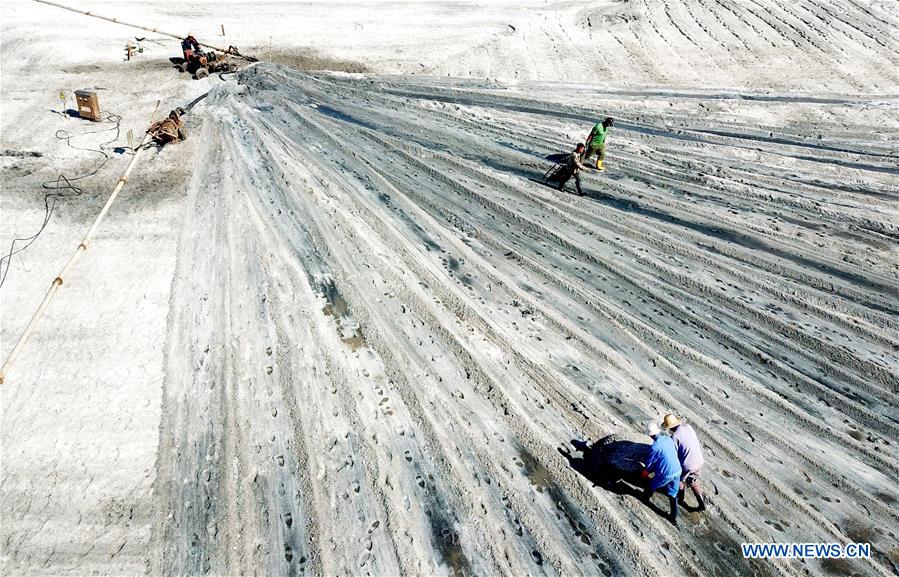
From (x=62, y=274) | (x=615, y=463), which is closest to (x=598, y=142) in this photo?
(x=615, y=463)

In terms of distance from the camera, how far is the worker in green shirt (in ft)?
43.8

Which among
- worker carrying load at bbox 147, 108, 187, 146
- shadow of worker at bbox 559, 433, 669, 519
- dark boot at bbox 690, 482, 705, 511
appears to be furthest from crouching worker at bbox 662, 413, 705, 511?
worker carrying load at bbox 147, 108, 187, 146

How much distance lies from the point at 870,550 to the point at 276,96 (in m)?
18.4

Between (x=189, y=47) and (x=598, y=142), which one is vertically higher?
(x=189, y=47)

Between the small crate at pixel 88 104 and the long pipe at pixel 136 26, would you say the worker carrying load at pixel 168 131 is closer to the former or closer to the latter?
the small crate at pixel 88 104

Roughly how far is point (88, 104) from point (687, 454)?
17.7 metres

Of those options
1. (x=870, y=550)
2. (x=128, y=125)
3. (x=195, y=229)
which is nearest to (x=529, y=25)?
(x=128, y=125)

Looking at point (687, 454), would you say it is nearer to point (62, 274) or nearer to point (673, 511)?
point (673, 511)

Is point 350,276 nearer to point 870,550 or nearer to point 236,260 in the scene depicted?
point 236,260

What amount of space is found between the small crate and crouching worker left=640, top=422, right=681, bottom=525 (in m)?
17.1

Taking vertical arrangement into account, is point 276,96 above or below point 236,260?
above

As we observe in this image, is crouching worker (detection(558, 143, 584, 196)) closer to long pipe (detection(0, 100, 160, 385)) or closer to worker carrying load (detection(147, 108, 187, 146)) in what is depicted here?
worker carrying load (detection(147, 108, 187, 146))

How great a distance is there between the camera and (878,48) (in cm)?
2062

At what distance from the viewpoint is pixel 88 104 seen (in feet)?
48.7
